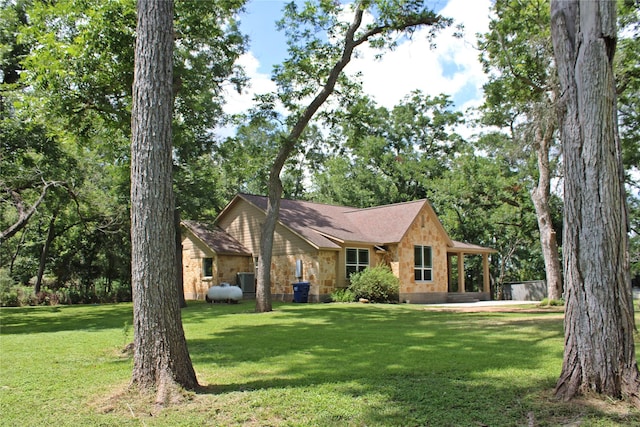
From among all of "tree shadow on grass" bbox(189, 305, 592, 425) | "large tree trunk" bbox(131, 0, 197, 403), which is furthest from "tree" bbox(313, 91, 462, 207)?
"large tree trunk" bbox(131, 0, 197, 403)

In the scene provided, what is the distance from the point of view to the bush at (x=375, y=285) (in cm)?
2216

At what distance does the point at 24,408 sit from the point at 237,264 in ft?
70.6

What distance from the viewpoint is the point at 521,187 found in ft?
98.3

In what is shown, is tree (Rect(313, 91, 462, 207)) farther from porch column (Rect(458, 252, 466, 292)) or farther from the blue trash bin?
the blue trash bin

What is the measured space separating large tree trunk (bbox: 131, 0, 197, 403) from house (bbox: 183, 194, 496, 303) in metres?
16.6

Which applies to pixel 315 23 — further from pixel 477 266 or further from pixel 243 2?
pixel 477 266

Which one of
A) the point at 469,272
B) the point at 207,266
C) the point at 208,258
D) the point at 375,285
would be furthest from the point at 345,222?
the point at 469,272

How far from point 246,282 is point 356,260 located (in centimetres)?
610

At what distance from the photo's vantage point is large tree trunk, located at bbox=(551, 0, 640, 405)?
16.4 feet

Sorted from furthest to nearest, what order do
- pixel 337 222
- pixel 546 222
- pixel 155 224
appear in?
pixel 337 222 → pixel 546 222 → pixel 155 224

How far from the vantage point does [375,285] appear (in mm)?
22172

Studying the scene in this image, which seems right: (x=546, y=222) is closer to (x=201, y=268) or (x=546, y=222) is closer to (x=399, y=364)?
(x=399, y=364)

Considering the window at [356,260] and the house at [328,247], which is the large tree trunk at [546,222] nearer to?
the house at [328,247]

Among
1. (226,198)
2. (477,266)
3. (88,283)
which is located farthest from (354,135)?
(226,198)
